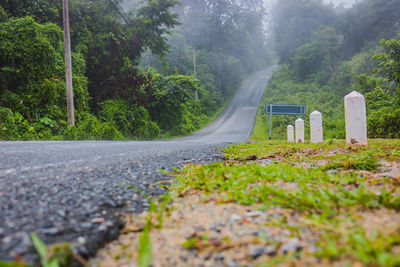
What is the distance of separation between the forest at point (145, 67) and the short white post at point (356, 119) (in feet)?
20.2

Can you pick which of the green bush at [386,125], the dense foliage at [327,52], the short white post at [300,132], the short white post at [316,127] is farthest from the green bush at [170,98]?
the green bush at [386,125]

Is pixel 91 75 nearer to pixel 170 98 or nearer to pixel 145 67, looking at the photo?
pixel 170 98

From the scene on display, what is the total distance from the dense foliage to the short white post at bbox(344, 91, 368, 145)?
1325 cm

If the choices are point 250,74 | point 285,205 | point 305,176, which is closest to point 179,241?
point 285,205

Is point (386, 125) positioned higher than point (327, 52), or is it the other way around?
point (327, 52)

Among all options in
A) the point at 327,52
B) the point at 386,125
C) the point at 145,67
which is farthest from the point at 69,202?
the point at 327,52

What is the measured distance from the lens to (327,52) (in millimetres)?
→ 32875

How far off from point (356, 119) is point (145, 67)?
91.7 ft

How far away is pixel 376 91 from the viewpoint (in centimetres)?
1628

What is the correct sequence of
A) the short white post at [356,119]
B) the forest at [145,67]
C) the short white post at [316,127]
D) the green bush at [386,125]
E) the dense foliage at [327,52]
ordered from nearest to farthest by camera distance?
the short white post at [356,119] < the short white post at [316,127] < the forest at [145,67] < the green bush at [386,125] < the dense foliage at [327,52]

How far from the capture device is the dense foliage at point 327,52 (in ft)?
76.6

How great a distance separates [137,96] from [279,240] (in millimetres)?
13933

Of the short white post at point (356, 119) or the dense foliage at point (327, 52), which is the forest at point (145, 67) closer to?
the dense foliage at point (327, 52)

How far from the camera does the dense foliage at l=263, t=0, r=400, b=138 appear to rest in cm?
2336
